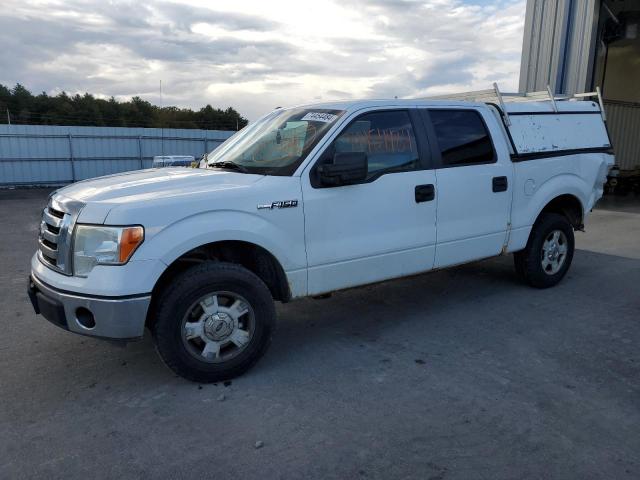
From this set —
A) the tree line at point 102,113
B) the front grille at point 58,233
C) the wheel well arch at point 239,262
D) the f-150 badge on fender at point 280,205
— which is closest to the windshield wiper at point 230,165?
the f-150 badge on fender at point 280,205

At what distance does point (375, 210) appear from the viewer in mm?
4164

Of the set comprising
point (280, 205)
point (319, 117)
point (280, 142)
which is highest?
point (319, 117)

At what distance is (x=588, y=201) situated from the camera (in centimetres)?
596

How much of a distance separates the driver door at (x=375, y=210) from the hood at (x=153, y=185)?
568 mm

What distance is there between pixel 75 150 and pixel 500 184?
19498mm

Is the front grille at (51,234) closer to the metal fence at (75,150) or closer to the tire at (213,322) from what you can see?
the tire at (213,322)

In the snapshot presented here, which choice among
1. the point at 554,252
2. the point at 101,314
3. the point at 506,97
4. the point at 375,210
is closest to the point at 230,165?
the point at 375,210

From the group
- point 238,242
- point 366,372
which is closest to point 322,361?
point 366,372

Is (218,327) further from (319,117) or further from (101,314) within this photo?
(319,117)

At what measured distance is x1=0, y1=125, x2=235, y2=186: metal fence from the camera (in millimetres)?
19531

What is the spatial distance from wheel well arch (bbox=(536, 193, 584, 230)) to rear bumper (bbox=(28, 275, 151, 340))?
4416 mm

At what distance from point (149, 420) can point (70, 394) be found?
0.70 metres

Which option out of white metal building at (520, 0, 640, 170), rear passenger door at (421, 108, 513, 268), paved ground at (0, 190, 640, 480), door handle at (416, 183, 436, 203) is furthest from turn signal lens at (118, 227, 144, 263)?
white metal building at (520, 0, 640, 170)

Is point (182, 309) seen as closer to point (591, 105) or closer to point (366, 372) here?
point (366, 372)
